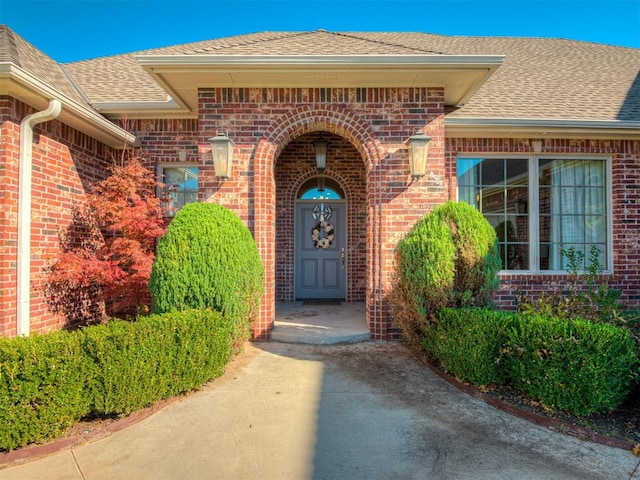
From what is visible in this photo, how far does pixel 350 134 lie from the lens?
17.5ft

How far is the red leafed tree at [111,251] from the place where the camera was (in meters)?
4.83

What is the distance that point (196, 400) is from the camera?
348cm

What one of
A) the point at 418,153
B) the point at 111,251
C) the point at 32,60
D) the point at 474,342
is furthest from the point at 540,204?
the point at 32,60

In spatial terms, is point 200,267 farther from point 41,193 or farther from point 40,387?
point 41,193

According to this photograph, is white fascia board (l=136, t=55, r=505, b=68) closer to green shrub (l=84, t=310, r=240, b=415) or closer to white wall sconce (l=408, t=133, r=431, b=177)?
white wall sconce (l=408, t=133, r=431, b=177)

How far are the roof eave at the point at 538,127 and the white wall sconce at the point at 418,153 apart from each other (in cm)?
101

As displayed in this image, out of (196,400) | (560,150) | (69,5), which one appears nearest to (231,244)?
(196,400)

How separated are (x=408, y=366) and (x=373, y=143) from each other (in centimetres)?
300

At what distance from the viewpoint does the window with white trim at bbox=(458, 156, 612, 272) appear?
6184mm

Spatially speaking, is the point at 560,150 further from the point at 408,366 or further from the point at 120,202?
the point at 120,202

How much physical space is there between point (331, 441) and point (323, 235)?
556cm

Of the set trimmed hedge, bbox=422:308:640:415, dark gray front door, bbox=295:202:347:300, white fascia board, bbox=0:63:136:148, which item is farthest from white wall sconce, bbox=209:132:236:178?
trimmed hedge, bbox=422:308:640:415

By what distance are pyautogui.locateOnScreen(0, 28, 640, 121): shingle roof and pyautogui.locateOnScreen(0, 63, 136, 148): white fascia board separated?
627mm

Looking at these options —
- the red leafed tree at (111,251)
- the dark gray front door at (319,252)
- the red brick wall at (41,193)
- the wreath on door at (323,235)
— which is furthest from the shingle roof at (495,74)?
the wreath on door at (323,235)
